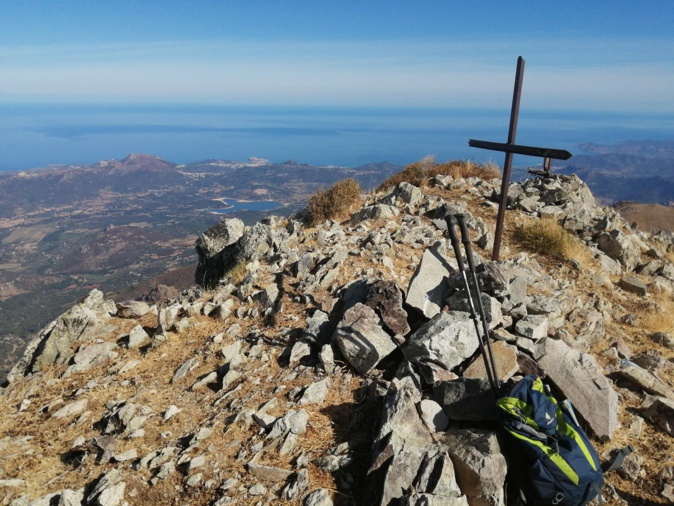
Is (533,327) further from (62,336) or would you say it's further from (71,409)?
(62,336)

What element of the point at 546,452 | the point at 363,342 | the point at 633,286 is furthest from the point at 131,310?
the point at 633,286

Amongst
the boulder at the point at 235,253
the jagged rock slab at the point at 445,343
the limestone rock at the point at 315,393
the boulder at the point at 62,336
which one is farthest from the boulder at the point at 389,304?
the boulder at the point at 62,336

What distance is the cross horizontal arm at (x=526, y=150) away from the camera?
6361mm

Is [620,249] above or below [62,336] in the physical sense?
above

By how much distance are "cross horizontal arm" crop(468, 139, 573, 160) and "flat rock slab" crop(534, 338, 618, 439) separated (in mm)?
2831

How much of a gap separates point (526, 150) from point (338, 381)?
16.9ft

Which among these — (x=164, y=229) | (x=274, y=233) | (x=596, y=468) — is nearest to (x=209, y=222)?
(x=164, y=229)

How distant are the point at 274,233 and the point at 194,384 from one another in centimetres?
589

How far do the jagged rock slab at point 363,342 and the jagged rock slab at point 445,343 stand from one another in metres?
0.38

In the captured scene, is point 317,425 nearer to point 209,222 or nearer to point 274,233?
point 274,233

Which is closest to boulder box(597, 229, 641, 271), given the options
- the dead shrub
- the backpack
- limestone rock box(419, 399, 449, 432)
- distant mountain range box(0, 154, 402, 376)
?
the dead shrub

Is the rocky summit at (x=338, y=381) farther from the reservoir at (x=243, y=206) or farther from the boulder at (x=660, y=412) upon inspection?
the reservoir at (x=243, y=206)

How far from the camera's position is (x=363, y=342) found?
20.1 ft

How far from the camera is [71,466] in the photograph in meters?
5.45
